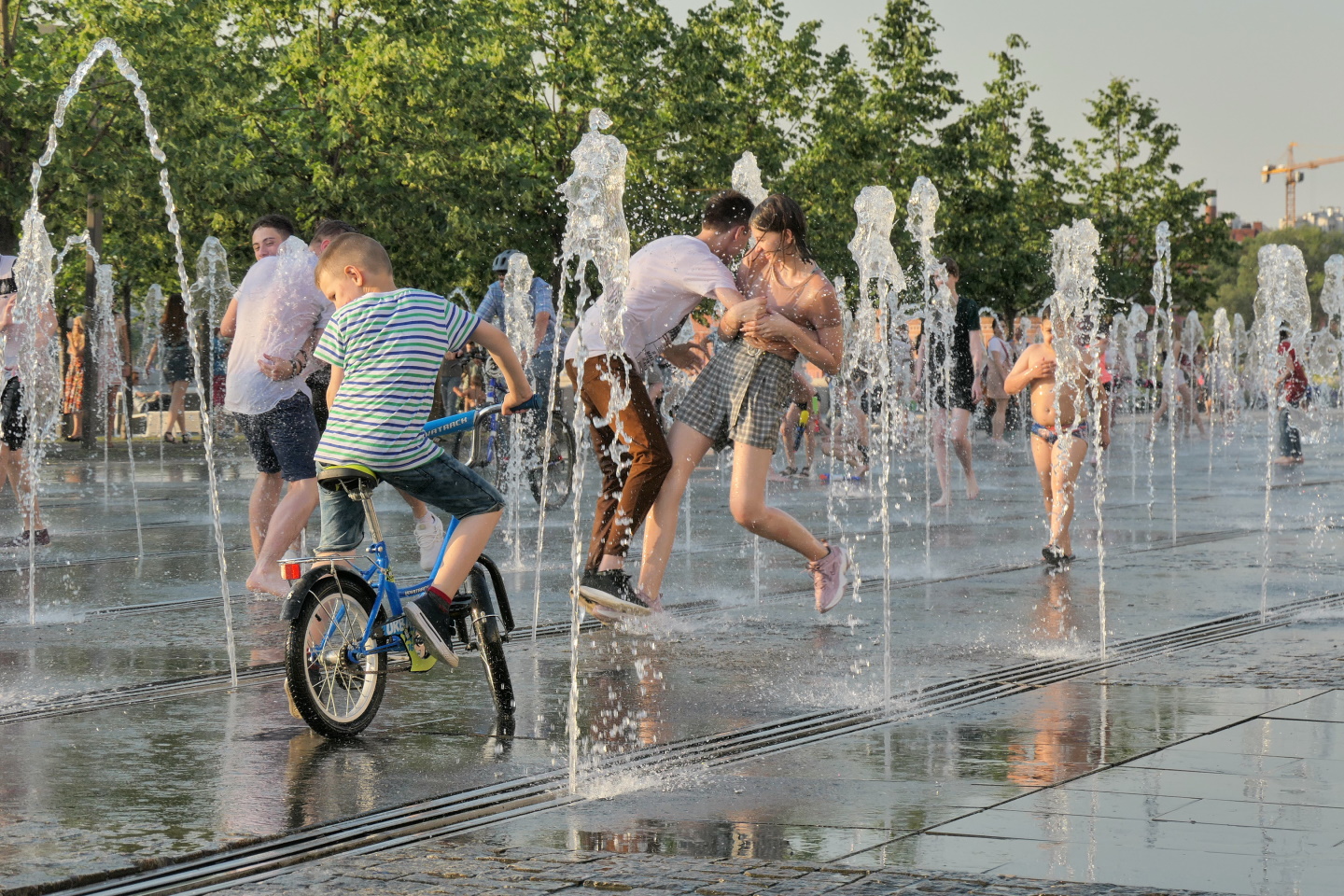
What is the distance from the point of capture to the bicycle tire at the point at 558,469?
1622cm

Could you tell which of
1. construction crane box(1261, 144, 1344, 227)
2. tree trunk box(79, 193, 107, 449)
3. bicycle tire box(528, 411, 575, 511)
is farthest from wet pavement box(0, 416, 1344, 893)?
construction crane box(1261, 144, 1344, 227)

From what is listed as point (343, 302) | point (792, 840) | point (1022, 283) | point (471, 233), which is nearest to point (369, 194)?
point (471, 233)

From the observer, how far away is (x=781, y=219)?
8086 mm

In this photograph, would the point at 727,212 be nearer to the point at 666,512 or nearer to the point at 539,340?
the point at 666,512

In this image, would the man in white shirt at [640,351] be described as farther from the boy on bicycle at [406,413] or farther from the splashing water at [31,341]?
the splashing water at [31,341]

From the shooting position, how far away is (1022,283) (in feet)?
167

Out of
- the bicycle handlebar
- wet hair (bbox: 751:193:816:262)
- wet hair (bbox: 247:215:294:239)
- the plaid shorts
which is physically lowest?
the bicycle handlebar

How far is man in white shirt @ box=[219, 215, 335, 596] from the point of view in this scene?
8977 millimetres

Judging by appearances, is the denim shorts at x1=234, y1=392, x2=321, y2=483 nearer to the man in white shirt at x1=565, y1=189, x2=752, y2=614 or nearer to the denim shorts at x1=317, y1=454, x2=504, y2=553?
the man in white shirt at x1=565, y1=189, x2=752, y2=614

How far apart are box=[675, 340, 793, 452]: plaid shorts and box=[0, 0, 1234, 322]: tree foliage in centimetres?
1890

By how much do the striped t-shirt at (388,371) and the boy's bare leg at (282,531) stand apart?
107 inches

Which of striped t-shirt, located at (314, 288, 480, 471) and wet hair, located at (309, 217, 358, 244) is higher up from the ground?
wet hair, located at (309, 217, 358, 244)

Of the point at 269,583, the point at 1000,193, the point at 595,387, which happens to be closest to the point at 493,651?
the point at 595,387

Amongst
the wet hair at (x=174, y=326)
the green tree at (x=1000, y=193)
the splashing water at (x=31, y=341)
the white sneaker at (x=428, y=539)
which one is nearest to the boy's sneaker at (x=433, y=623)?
the white sneaker at (x=428, y=539)
